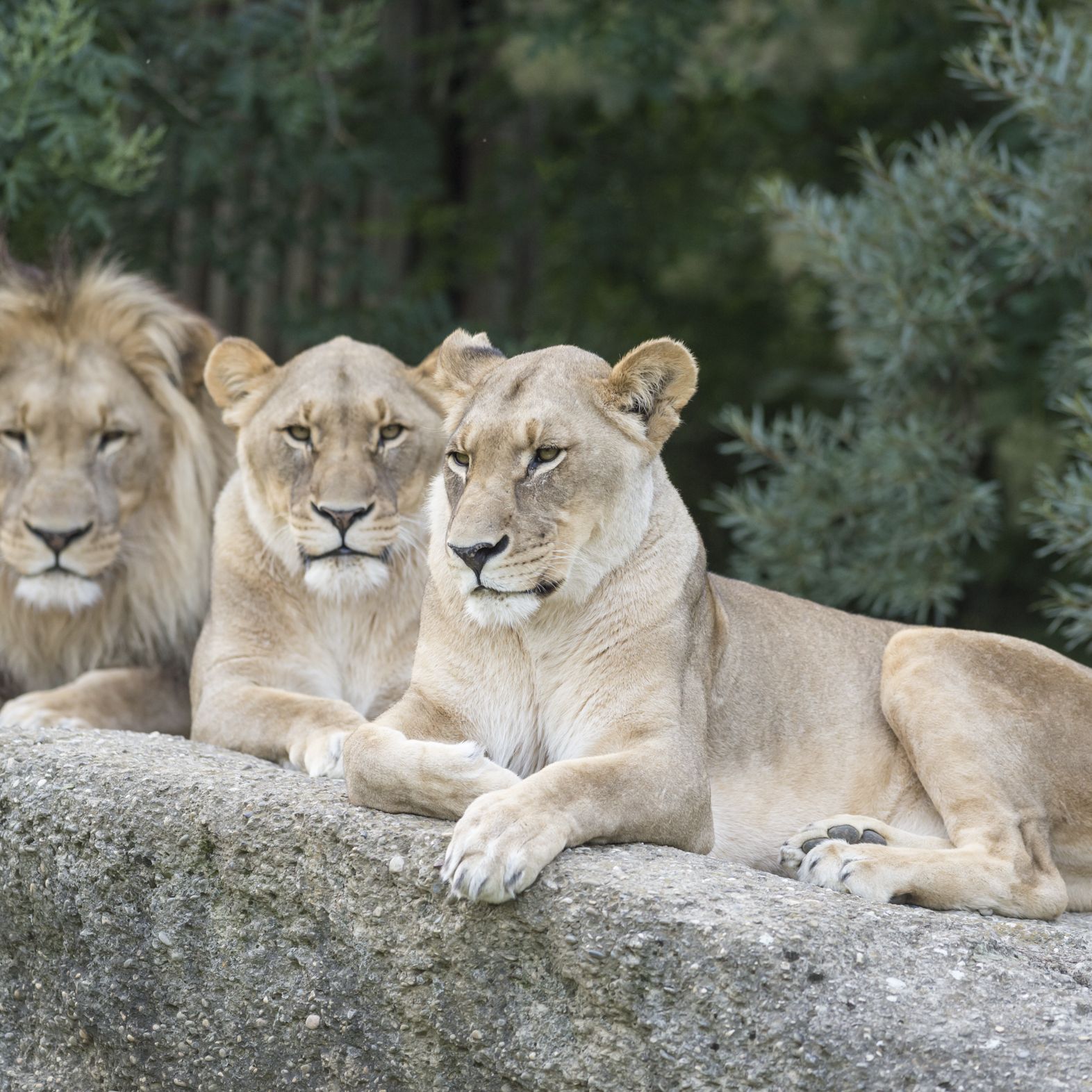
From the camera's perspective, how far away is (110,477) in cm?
443

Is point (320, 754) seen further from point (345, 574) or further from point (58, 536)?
point (58, 536)

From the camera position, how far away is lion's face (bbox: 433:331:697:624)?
9.72ft

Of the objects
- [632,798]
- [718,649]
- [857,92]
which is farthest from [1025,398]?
[632,798]

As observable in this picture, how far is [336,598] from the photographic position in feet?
12.8

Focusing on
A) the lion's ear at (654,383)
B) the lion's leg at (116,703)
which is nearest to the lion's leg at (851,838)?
the lion's ear at (654,383)

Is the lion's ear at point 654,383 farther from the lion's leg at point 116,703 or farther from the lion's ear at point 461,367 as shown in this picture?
the lion's leg at point 116,703

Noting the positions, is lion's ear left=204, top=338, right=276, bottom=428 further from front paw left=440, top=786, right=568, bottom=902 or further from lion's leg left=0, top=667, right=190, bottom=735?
front paw left=440, top=786, right=568, bottom=902

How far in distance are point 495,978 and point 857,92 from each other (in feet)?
17.0

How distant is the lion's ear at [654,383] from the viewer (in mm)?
3129

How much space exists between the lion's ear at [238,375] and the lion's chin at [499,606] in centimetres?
127

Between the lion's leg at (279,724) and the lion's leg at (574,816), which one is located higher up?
the lion's leg at (574,816)

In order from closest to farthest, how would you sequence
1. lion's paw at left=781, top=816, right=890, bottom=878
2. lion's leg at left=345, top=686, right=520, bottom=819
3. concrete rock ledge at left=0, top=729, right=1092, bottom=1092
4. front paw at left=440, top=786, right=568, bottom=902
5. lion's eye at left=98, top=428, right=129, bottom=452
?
concrete rock ledge at left=0, top=729, right=1092, bottom=1092 < front paw at left=440, top=786, right=568, bottom=902 < lion's leg at left=345, top=686, right=520, bottom=819 < lion's paw at left=781, top=816, right=890, bottom=878 < lion's eye at left=98, top=428, right=129, bottom=452

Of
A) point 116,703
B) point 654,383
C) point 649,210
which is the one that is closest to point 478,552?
point 654,383

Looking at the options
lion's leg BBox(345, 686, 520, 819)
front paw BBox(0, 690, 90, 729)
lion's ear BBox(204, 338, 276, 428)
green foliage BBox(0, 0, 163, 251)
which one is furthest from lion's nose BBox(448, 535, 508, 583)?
green foliage BBox(0, 0, 163, 251)
